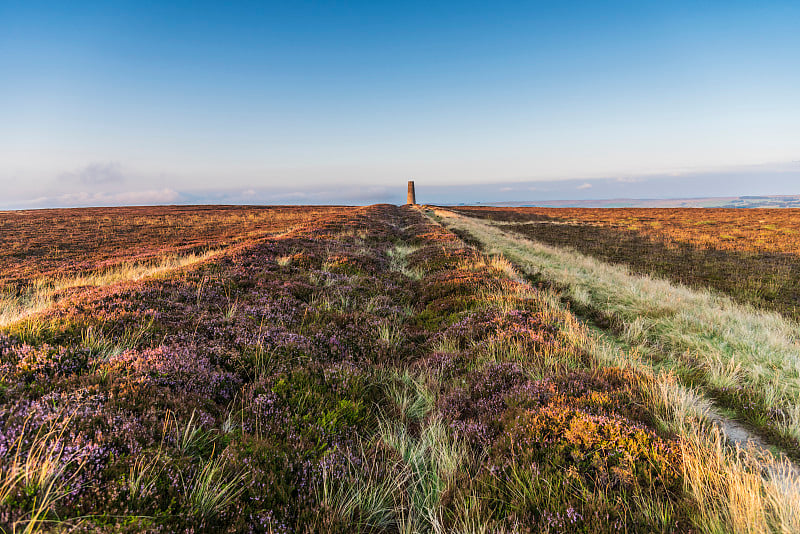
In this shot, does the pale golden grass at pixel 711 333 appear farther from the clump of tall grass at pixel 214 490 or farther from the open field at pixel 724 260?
the clump of tall grass at pixel 214 490

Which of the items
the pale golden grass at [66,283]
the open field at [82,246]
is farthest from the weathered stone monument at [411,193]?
the pale golden grass at [66,283]

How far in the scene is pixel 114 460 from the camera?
8.36ft

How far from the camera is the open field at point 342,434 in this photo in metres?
2.42

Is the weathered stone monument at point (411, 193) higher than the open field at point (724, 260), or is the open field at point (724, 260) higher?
the weathered stone monument at point (411, 193)

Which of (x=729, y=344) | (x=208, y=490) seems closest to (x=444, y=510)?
(x=208, y=490)

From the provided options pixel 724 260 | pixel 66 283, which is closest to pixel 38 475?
pixel 66 283

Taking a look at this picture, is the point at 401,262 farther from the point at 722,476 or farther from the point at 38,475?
the point at 38,475

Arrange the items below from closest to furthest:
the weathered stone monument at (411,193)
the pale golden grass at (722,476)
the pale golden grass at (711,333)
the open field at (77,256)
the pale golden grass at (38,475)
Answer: the pale golden grass at (38,475), the pale golden grass at (722,476), the pale golden grass at (711,333), the open field at (77,256), the weathered stone monument at (411,193)

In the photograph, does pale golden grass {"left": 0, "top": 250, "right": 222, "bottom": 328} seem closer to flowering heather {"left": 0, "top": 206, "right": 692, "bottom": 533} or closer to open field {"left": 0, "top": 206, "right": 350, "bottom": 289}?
open field {"left": 0, "top": 206, "right": 350, "bottom": 289}

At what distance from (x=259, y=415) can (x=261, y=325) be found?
8.16 ft

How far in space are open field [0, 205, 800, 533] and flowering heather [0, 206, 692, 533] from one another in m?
0.02

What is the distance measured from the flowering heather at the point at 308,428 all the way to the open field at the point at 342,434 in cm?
2

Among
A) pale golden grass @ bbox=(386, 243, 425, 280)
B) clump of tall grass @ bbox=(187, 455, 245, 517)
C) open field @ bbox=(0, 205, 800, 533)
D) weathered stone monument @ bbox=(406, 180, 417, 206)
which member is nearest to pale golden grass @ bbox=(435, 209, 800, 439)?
open field @ bbox=(0, 205, 800, 533)

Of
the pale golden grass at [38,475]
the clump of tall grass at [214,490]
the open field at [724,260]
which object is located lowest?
the open field at [724,260]
